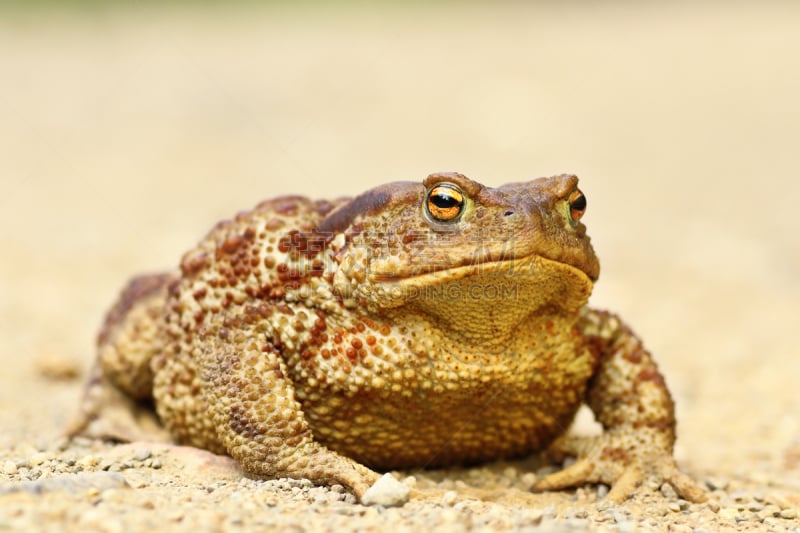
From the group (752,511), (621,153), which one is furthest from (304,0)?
(752,511)

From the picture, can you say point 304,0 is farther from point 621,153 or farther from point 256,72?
point 621,153

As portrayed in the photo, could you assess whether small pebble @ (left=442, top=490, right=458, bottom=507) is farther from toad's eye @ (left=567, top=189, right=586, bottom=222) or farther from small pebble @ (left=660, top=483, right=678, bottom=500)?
toad's eye @ (left=567, top=189, right=586, bottom=222)

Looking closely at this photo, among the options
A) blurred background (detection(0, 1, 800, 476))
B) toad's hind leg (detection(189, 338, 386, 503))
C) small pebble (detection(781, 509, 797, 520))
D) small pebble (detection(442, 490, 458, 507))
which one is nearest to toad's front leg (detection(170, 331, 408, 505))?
toad's hind leg (detection(189, 338, 386, 503))

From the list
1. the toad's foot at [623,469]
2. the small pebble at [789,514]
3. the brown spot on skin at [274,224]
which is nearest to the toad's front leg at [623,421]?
the toad's foot at [623,469]

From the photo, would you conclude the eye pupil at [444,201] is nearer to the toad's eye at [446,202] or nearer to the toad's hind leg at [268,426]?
the toad's eye at [446,202]

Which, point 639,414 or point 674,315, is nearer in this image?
point 639,414

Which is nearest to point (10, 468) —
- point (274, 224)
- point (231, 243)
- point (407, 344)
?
point (231, 243)
